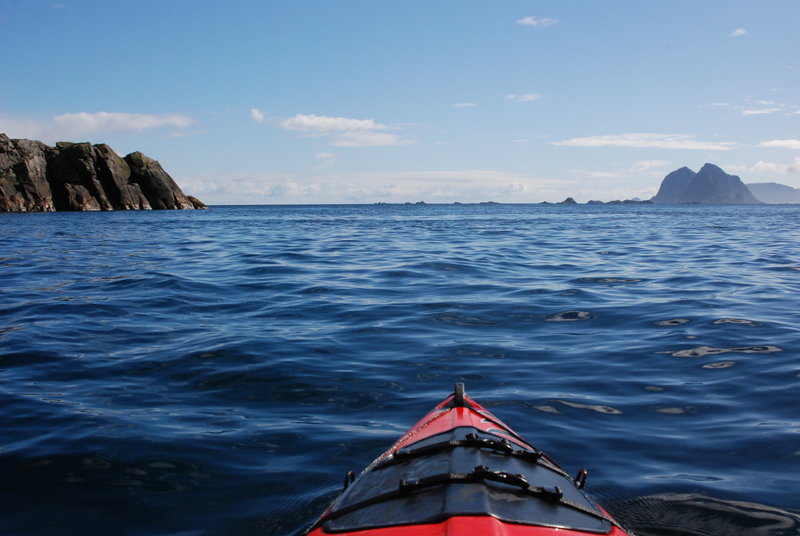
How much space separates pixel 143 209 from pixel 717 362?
71700 mm

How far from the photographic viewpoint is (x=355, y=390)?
5973 millimetres

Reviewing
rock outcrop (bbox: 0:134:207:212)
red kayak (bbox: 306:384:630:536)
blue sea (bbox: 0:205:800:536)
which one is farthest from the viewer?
rock outcrop (bbox: 0:134:207:212)

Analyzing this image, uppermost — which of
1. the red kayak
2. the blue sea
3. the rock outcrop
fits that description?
the rock outcrop

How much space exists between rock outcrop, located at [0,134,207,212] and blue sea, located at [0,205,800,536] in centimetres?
5401

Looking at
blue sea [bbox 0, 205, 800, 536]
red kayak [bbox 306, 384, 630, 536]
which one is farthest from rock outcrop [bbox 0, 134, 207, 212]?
red kayak [bbox 306, 384, 630, 536]

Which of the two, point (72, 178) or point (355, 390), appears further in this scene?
point (72, 178)

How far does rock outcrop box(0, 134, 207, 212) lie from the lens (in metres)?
57.1

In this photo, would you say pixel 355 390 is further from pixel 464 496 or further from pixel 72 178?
pixel 72 178

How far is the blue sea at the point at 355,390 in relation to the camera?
12.7 feet

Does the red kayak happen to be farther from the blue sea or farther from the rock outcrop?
the rock outcrop

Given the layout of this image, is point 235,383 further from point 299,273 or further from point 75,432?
point 299,273

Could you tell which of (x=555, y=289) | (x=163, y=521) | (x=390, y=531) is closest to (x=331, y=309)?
(x=555, y=289)

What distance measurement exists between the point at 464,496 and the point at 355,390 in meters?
3.72

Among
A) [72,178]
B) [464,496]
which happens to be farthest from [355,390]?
[72,178]
